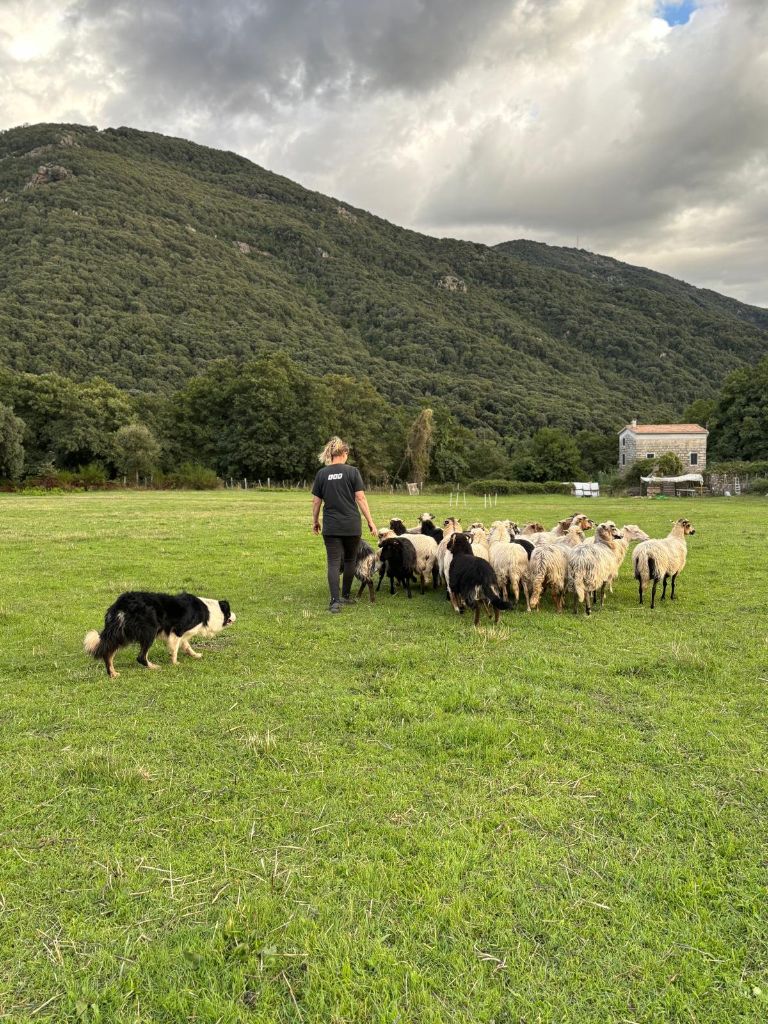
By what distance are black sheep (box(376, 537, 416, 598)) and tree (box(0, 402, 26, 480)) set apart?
52299 millimetres

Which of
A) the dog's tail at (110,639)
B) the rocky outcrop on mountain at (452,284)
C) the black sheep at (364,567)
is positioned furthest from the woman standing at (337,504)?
the rocky outcrop on mountain at (452,284)

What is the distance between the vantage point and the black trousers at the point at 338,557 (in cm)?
946

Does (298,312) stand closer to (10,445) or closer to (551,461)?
(551,461)

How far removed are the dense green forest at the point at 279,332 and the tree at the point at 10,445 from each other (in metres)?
0.45

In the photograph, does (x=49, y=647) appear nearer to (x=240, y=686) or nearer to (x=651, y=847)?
(x=240, y=686)

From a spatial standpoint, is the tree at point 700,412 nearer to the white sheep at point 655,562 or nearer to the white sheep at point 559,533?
the white sheep at point 559,533

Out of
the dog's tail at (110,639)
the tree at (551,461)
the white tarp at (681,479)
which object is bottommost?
the dog's tail at (110,639)

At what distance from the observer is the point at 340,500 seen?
9.28m

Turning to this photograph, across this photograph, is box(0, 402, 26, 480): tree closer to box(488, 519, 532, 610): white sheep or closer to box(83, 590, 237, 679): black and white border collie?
box(83, 590, 237, 679): black and white border collie

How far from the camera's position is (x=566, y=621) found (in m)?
8.55

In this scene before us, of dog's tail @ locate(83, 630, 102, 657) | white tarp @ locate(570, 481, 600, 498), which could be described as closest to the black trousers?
dog's tail @ locate(83, 630, 102, 657)

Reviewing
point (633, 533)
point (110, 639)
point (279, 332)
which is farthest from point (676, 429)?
point (279, 332)

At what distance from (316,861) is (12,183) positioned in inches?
7934

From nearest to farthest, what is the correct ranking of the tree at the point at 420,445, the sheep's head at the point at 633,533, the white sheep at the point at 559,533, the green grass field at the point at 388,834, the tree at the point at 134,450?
the green grass field at the point at 388,834 < the white sheep at the point at 559,533 < the sheep's head at the point at 633,533 < the tree at the point at 134,450 < the tree at the point at 420,445
